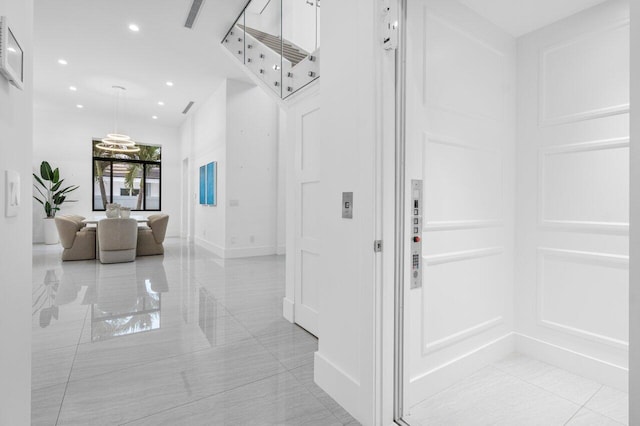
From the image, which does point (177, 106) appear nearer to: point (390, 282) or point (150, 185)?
point (150, 185)

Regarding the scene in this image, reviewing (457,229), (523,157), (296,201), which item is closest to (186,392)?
(296,201)

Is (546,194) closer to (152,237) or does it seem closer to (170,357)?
(170,357)

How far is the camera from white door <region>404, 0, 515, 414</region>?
1.84 m

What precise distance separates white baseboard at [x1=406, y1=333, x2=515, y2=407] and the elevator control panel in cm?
59

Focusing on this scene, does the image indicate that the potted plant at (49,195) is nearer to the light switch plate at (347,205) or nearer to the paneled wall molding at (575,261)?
the light switch plate at (347,205)

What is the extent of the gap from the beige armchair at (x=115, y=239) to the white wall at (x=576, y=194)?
581 centimetres

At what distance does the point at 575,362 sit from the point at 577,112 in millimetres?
1622

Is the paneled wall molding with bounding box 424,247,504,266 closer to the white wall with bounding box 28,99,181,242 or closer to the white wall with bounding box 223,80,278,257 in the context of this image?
the white wall with bounding box 223,80,278,257

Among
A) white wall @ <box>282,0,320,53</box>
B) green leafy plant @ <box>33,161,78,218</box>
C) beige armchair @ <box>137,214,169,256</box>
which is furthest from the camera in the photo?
green leafy plant @ <box>33,161,78,218</box>

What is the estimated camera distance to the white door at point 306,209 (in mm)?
2736

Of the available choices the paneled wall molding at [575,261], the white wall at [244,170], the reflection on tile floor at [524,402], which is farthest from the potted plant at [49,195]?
the paneled wall molding at [575,261]

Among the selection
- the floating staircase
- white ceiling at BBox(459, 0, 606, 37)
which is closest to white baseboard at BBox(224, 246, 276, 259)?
the floating staircase

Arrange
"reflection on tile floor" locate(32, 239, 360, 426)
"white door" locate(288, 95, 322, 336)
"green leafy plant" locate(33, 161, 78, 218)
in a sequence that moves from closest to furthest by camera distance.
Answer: "reflection on tile floor" locate(32, 239, 360, 426)
"white door" locate(288, 95, 322, 336)
"green leafy plant" locate(33, 161, 78, 218)

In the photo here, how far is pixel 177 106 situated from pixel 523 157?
8397mm
